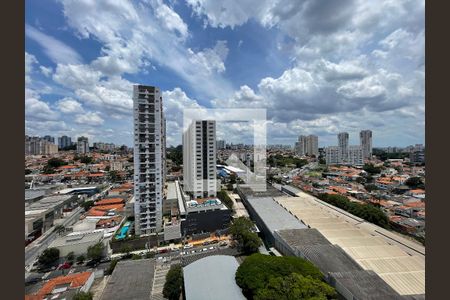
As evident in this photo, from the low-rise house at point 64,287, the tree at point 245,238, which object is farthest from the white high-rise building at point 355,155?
the low-rise house at point 64,287

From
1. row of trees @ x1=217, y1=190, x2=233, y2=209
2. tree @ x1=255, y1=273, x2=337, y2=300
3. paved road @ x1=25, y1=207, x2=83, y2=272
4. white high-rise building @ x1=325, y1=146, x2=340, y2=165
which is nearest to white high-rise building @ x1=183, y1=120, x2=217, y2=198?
row of trees @ x1=217, y1=190, x2=233, y2=209

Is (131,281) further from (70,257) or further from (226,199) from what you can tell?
(226,199)

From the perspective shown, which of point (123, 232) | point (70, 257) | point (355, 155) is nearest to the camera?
point (70, 257)

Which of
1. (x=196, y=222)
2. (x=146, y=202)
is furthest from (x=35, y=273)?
(x=196, y=222)

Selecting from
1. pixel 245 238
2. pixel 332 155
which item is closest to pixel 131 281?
pixel 245 238

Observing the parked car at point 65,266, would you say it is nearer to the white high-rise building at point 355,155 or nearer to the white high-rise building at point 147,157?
the white high-rise building at point 147,157

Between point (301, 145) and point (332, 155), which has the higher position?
point (301, 145)

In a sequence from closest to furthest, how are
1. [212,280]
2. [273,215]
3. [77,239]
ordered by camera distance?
1. [212,280]
2. [77,239]
3. [273,215]
